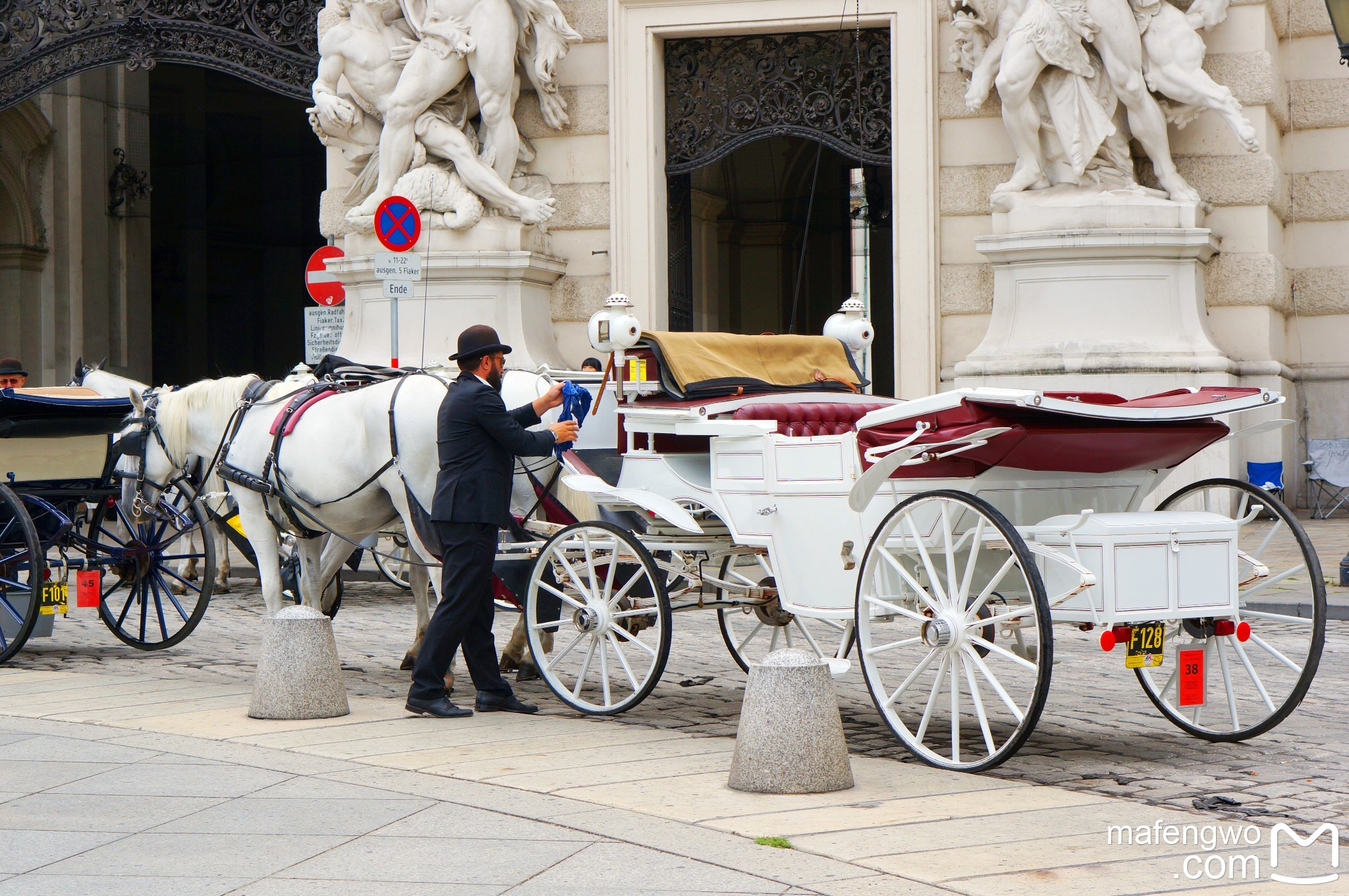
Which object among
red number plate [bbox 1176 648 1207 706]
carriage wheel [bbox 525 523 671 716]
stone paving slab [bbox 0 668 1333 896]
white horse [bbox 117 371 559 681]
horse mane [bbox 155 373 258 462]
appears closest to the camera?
stone paving slab [bbox 0 668 1333 896]

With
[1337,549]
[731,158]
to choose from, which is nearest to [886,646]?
[1337,549]

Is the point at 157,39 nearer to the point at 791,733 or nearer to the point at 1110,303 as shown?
the point at 1110,303

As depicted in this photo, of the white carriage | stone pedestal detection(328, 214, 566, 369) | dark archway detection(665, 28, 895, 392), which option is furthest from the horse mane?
stone pedestal detection(328, 214, 566, 369)

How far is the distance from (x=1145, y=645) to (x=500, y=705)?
310 cm

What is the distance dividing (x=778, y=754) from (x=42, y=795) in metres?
2.71

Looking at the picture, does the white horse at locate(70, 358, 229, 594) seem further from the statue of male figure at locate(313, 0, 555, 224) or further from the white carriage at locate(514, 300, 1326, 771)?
the statue of male figure at locate(313, 0, 555, 224)

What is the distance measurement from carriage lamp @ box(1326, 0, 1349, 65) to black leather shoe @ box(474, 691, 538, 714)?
7.87m

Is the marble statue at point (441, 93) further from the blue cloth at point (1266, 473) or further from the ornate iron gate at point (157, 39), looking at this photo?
the blue cloth at point (1266, 473)

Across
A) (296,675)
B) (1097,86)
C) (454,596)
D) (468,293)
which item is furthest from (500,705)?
(1097,86)

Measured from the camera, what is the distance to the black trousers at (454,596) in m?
7.41

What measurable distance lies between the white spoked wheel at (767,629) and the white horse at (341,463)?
1.26 meters

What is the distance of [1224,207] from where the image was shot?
15.2 meters

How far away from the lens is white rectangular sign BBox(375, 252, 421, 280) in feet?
43.5

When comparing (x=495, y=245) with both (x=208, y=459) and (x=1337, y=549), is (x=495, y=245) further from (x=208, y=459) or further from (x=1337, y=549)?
(x=1337, y=549)
